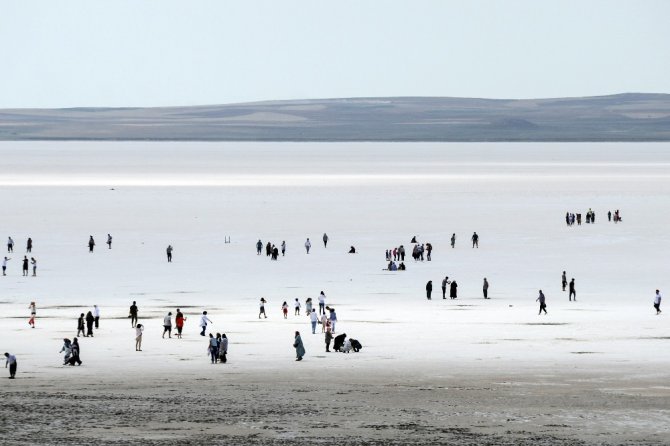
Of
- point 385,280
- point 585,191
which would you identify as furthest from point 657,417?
point 585,191

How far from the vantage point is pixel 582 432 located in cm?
2817

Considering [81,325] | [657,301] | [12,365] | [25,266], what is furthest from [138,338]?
[25,266]

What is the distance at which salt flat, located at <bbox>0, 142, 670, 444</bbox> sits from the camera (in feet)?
96.7

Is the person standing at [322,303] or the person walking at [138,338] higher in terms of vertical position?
the person standing at [322,303]

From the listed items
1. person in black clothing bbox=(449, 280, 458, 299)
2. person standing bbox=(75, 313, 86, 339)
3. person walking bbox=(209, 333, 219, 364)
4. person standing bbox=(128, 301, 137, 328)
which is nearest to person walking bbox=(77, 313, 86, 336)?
person standing bbox=(75, 313, 86, 339)

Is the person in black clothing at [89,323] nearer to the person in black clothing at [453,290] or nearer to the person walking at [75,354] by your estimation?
the person walking at [75,354]

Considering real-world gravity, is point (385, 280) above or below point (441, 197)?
below

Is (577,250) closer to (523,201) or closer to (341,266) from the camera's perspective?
(341,266)

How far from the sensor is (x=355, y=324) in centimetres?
4469

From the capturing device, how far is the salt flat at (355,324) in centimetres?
2947

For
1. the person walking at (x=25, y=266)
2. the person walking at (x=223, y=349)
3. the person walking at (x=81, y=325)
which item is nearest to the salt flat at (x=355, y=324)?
the person walking at (x=223, y=349)

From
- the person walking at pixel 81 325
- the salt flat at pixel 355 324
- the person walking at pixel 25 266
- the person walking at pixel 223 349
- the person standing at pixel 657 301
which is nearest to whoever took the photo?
the salt flat at pixel 355 324

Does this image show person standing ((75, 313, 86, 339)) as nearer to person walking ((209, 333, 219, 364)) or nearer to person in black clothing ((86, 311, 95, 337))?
person in black clothing ((86, 311, 95, 337))

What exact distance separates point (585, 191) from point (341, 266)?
6784 centimetres
